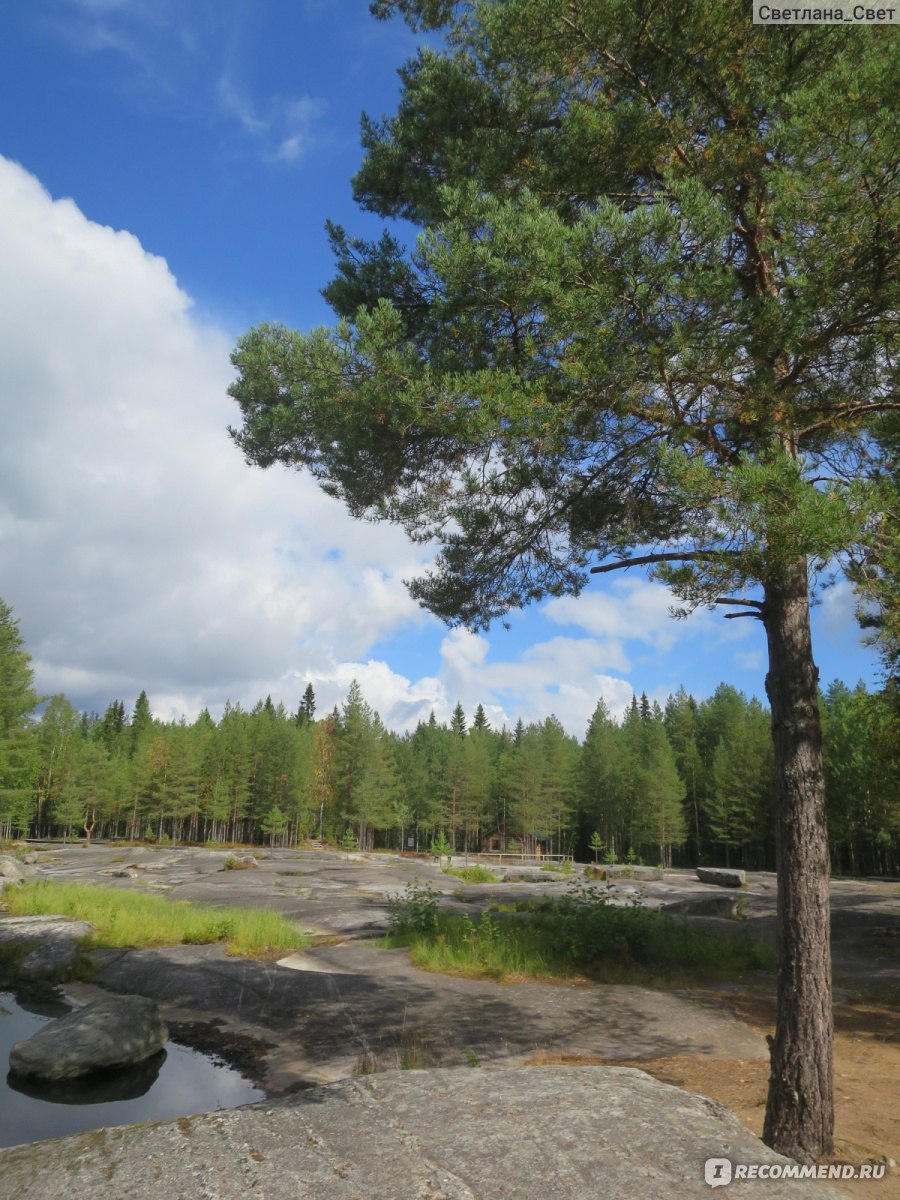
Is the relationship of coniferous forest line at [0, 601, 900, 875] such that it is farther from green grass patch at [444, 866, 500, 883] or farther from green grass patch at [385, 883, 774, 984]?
green grass patch at [385, 883, 774, 984]

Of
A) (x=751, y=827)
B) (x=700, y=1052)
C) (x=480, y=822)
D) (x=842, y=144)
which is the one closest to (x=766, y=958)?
(x=700, y=1052)

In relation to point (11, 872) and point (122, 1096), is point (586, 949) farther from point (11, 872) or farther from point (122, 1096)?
point (11, 872)

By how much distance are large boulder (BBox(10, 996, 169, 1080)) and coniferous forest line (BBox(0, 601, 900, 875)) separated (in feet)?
160

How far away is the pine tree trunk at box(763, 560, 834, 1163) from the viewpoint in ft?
17.7

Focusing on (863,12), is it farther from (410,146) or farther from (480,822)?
(480,822)

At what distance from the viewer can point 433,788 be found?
73.6 metres

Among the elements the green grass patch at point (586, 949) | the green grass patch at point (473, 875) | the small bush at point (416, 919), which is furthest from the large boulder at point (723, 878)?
the small bush at point (416, 919)

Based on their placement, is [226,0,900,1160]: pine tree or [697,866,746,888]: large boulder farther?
[697,866,746,888]: large boulder

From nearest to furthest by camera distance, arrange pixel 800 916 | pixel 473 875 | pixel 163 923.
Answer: pixel 800 916 < pixel 163 923 < pixel 473 875

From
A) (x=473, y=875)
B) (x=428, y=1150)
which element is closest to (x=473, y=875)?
(x=473, y=875)

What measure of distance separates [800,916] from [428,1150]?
311 centimetres

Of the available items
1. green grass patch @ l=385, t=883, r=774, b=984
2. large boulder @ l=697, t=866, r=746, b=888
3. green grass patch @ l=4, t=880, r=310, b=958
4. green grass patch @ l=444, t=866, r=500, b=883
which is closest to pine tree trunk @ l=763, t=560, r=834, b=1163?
green grass patch @ l=385, t=883, r=774, b=984

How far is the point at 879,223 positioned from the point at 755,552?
8.23 ft

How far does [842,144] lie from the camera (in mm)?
5164
